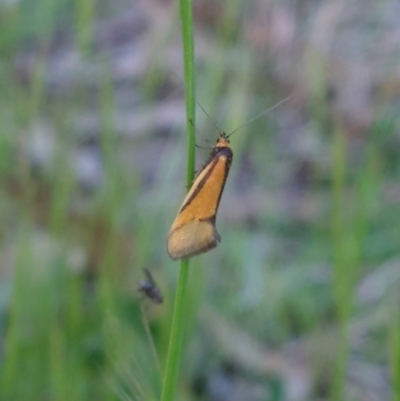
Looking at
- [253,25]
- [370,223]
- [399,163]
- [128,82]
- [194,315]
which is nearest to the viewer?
[194,315]

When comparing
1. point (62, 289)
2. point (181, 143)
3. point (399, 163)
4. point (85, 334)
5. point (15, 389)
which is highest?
point (181, 143)

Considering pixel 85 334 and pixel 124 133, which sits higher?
pixel 124 133

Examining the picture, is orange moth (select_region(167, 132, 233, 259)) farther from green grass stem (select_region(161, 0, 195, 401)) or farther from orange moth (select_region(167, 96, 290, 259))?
green grass stem (select_region(161, 0, 195, 401))

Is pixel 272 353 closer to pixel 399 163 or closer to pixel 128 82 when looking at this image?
pixel 399 163

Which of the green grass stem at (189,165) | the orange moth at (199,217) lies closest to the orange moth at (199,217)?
the orange moth at (199,217)

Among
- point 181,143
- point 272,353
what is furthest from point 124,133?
point 272,353

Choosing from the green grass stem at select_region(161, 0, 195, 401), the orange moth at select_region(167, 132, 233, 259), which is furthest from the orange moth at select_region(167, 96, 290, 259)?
the green grass stem at select_region(161, 0, 195, 401)

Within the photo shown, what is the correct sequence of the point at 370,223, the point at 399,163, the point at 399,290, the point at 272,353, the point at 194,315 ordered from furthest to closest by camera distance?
1. the point at 399,163
2. the point at 370,223
3. the point at 399,290
4. the point at 272,353
5. the point at 194,315
